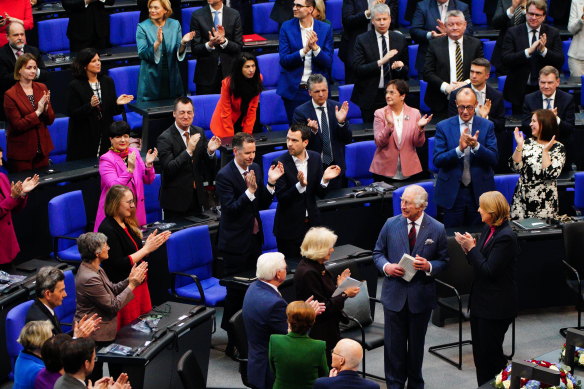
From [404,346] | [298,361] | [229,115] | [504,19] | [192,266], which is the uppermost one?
[504,19]

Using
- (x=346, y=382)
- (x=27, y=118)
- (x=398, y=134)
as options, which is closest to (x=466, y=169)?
(x=398, y=134)

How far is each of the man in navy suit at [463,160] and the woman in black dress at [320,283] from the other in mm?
2310

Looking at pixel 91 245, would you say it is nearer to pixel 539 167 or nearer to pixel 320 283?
pixel 320 283

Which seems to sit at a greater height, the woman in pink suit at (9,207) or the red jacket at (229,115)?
the red jacket at (229,115)

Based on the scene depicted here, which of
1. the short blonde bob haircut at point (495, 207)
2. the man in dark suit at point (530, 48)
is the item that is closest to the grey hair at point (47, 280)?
the short blonde bob haircut at point (495, 207)

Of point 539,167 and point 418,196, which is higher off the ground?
point 418,196

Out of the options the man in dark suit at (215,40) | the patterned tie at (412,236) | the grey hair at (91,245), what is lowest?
the patterned tie at (412,236)

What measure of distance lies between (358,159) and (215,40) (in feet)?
6.62

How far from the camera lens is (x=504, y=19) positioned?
12.5m

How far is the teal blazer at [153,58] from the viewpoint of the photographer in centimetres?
1098

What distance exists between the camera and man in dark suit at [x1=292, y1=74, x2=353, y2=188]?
9922 millimetres

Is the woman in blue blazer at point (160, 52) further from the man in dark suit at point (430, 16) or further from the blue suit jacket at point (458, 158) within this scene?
the blue suit jacket at point (458, 158)

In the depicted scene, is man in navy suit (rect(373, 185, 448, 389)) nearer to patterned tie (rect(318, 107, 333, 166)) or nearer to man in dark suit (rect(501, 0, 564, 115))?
patterned tie (rect(318, 107, 333, 166))

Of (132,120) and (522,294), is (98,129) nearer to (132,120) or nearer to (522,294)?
(132,120)
